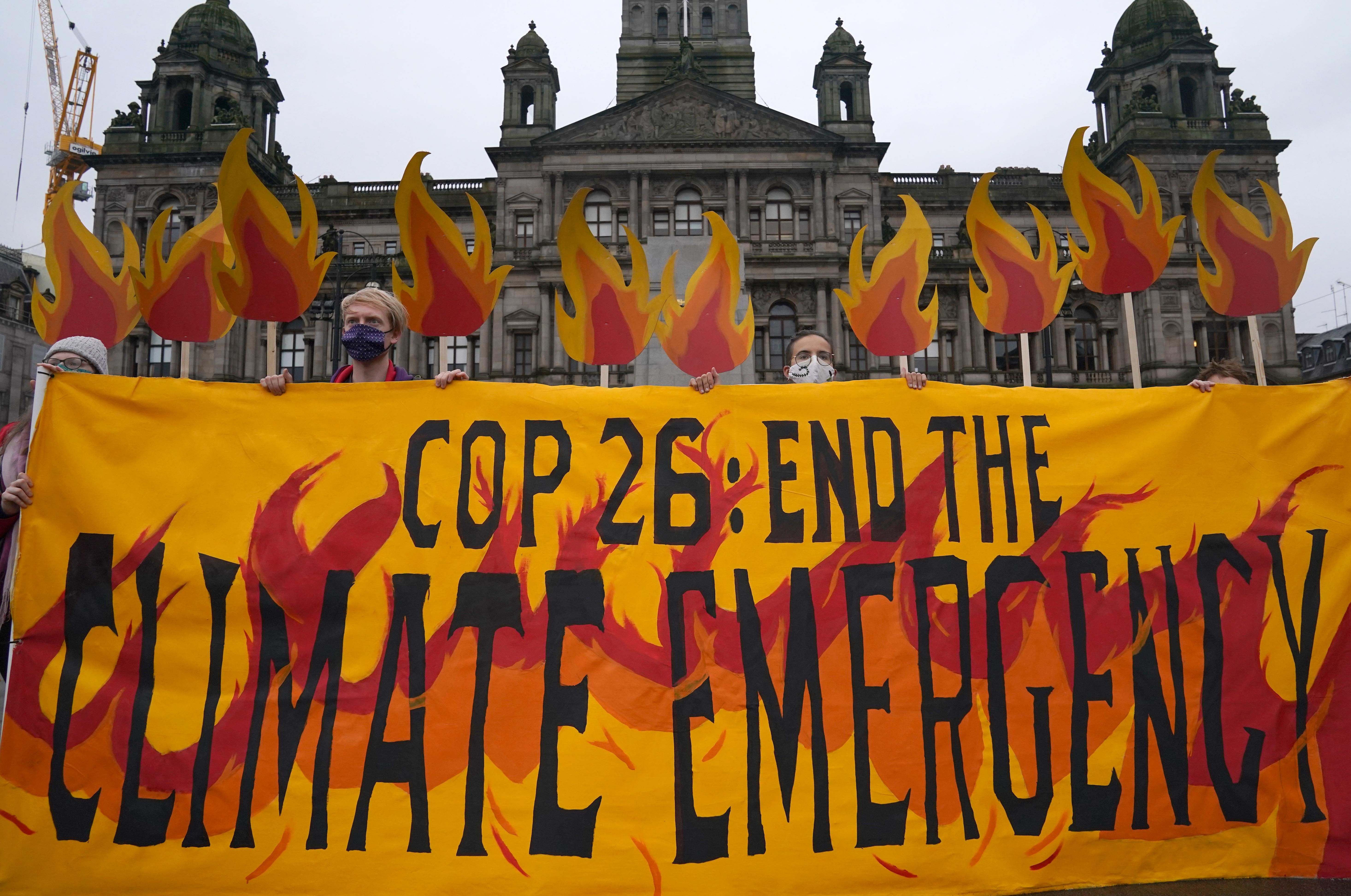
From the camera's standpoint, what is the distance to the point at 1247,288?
4211 millimetres

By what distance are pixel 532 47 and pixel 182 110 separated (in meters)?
17.7

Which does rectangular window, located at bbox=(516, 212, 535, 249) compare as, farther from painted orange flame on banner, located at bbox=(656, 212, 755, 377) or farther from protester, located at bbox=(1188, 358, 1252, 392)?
protester, located at bbox=(1188, 358, 1252, 392)

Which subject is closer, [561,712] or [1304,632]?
[561,712]

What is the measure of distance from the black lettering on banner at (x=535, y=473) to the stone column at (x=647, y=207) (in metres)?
32.9

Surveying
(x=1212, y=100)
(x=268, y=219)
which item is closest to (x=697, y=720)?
(x=268, y=219)

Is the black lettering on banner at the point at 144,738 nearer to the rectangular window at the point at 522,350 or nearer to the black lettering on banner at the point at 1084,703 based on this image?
the black lettering on banner at the point at 1084,703

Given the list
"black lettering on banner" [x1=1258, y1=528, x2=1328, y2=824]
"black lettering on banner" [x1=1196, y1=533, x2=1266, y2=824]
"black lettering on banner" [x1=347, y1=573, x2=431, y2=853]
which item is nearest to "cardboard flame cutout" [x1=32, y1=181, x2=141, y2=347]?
"black lettering on banner" [x1=347, y1=573, x2=431, y2=853]

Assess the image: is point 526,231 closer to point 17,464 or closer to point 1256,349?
point 17,464

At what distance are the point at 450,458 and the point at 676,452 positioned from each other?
1071 millimetres

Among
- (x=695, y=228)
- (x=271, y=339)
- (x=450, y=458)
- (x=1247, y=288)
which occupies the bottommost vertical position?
(x=450, y=458)

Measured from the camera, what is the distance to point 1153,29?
39.9 m

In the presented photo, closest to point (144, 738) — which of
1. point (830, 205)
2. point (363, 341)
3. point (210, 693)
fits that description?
point (210, 693)

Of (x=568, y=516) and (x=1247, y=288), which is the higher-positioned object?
(x=1247, y=288)

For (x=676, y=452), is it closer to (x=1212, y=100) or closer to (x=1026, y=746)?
(x=1026, y=746)
